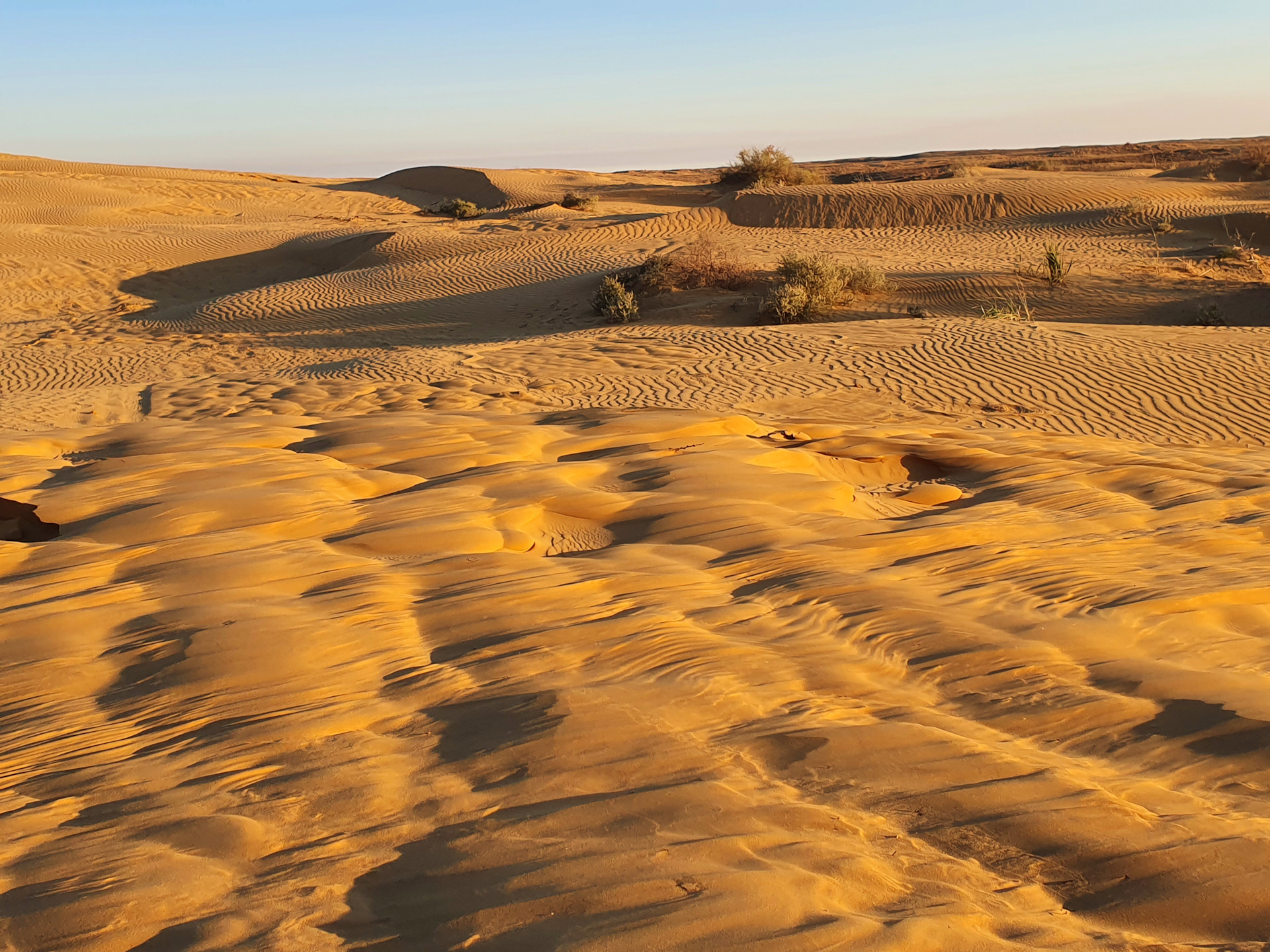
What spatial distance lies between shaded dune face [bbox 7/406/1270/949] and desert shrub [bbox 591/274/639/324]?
34.0 feet

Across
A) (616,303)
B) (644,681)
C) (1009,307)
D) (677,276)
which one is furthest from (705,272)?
(644,681)

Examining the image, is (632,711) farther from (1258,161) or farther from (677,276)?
(1258,161)

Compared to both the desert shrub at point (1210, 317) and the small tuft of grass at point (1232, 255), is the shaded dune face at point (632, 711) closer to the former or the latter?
the desert shrub at point (1210, 317)

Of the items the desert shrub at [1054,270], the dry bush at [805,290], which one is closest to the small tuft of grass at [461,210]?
the dry bush at [805,290]

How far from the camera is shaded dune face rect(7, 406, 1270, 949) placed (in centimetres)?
210

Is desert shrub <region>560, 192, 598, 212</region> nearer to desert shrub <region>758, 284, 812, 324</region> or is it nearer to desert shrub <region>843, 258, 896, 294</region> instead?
desert shrub <region>843, 258, 896, 294</region>

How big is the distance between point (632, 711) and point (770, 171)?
98.4 ft

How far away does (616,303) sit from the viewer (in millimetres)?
15844

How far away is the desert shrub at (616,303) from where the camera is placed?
15.7m

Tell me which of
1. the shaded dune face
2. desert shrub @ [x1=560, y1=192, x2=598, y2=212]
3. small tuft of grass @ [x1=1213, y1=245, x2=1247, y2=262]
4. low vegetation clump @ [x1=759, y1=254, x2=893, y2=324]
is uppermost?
desert shrub @ [x1=560, y1=192, x2=598, y2=212]

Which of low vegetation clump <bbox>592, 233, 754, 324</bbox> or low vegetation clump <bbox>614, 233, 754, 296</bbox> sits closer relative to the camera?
low vegetation clump <bbox>592, 233, 754, 324</bbox>

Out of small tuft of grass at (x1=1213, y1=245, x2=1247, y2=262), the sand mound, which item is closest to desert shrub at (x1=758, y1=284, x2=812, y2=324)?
small tuft of grass at (x1=1213, y1=245, x2=1247, y2=262)

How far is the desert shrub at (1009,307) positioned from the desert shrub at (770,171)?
49.2 ft

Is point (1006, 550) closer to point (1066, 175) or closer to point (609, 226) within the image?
point (609, 226)
